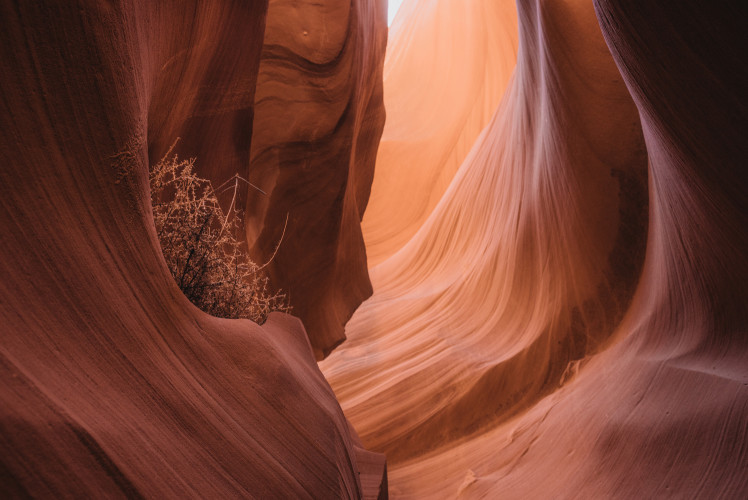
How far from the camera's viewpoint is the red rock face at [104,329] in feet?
3.32

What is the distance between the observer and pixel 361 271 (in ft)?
26.0

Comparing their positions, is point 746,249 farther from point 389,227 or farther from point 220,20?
point 389,227

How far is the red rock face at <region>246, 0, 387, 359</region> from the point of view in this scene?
5328 millimetres

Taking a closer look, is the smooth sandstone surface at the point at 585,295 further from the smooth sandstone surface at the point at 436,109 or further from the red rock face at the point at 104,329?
the smooth sandstone surface at the point at 436,109

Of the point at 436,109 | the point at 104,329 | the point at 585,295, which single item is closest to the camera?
the point at 104,329

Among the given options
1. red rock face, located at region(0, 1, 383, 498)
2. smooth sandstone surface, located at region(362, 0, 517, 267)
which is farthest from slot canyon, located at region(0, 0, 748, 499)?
smooth sandstone surface, located at region(362, 0, 517, 267)

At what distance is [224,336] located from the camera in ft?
5.92

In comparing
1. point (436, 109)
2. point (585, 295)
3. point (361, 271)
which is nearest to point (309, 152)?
point (361, 271)

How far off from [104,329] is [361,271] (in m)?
6.66

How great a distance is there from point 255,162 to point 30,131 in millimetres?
4146

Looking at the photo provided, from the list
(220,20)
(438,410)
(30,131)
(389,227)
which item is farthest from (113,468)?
(389,227)

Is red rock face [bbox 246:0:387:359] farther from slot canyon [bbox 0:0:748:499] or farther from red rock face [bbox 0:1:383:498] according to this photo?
red rock face [bbox 0:1:383:498]

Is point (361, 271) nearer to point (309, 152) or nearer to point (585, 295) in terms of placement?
point (309, 152)

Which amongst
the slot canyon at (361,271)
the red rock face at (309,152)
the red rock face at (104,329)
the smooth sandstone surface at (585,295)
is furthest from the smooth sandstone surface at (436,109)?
the red rock face at (104,329)
